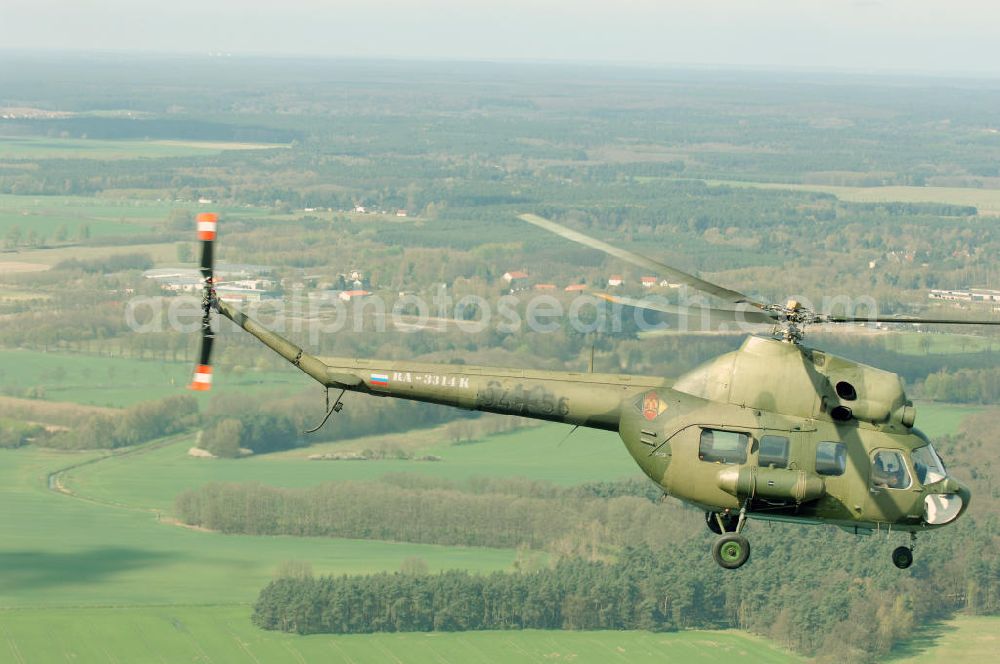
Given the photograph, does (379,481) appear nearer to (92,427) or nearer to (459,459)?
(459,459)

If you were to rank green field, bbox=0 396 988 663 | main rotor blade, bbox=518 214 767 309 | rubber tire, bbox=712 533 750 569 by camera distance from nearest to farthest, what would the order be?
1. main rotor blade, bbox=518 214 767 309
2. rubber tire, bbox=712 533 750 569
3. green field, bbox=0 396 988 663

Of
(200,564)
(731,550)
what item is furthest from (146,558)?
(731,550)

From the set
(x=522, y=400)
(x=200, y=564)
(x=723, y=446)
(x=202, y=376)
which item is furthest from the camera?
(x=200, y=564)

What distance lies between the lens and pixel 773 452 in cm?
2727

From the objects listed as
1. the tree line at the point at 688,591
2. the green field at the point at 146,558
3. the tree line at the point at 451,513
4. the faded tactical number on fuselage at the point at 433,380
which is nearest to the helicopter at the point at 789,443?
the faded tactical number on fuselage at the point at 433,380

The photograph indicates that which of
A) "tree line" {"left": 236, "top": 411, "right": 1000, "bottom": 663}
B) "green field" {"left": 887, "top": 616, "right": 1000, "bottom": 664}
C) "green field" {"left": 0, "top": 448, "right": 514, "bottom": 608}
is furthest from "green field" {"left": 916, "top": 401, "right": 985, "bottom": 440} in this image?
"green field" {"left": 0, "top": 448, "right": 514, "bottom": 608}

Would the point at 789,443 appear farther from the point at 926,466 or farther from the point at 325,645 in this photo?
the point at 325,645

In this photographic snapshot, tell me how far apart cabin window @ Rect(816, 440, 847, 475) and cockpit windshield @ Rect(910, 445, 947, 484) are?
1334 mm

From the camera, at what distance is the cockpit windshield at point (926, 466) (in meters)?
27.3

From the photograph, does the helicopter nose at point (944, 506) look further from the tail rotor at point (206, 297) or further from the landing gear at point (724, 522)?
the tail rotor at point (206, 297)

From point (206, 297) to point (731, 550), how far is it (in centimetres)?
1177

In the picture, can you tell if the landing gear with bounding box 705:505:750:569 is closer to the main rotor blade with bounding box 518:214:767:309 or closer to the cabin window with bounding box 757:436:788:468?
the cabin window with bounding box 757:436:788:468

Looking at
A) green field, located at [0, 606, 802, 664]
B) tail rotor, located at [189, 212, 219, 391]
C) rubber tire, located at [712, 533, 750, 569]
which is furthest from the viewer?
green field, located at [0, 606, 802, 664]

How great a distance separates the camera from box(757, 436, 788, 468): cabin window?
2722cm
